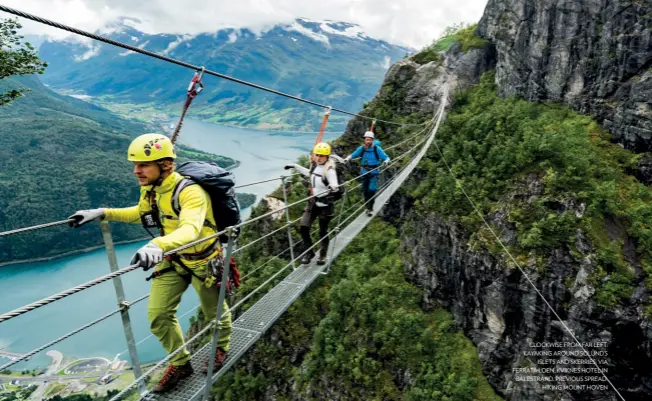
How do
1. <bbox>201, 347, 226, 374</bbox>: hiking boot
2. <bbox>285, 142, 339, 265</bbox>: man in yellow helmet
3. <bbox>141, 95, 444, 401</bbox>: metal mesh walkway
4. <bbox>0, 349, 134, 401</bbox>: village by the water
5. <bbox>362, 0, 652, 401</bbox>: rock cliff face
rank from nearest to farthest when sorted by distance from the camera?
<bbox>141, 95, 444, 401</bbox>: metal mesh walkway → <bbox>201, 347, 226, 374</bbox>: hiking boot → <bbox>285, 142, 339, 265</bbox>: man in yellow helmet → <bbox>362, 0, 652, 401</bbox>: rock cliff face → <bbox>0, 349, 134, 401</bbox>: village by the water

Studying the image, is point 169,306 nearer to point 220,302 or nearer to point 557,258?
point 220,302

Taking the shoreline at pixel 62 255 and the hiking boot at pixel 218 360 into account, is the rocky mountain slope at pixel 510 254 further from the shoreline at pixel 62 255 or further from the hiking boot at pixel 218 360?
the shoreline at pixel 62 255

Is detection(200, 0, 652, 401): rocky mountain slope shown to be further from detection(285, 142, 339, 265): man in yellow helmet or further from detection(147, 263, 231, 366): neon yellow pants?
detection(147, 263, 231, 366): neon yellow pants

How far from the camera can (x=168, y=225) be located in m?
2.85

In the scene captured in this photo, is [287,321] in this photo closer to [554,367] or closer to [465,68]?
[554,367]

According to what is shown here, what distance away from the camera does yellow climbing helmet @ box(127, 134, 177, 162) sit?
266cm

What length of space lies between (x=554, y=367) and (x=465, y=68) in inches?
420

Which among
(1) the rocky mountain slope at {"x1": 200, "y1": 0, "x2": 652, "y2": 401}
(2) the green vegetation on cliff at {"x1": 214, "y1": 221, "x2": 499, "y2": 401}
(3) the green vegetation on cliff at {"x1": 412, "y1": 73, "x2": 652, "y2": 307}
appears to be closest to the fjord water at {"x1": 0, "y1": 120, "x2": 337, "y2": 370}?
(2) the green vegetation on cliff at {"x1": 214, "y1": 221, "x2": 499, "y2": 401}

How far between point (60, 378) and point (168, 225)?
45.8 metres

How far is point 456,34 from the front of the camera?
58.2 feet

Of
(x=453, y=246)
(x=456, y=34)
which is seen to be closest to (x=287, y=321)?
(x=453, y=246)

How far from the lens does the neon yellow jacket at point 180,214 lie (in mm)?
2373

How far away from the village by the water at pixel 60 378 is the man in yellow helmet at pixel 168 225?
37771 millimetres

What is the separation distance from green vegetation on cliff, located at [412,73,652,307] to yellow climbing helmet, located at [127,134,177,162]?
835 cm
